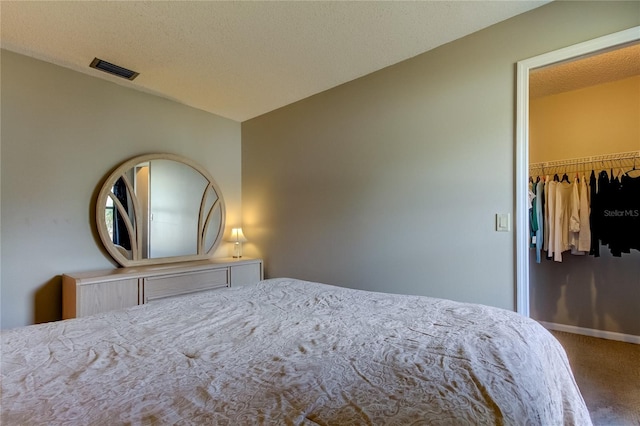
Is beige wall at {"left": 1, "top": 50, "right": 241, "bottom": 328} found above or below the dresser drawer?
above

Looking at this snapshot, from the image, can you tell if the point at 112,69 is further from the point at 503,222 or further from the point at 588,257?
the point at 588,257

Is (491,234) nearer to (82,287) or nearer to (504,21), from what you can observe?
(504,21)

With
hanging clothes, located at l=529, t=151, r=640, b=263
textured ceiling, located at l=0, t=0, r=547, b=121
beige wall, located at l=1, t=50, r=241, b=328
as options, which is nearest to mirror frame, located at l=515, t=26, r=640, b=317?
textured ceiling, located at l=0, t=0, r=547, b=121

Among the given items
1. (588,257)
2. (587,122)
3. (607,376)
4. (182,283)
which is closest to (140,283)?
(182,283)

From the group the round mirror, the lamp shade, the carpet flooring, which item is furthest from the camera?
the lamp shade

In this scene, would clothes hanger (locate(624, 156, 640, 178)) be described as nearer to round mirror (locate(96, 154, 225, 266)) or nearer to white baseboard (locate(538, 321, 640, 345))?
white baseboard (locate(538, 321, 640, 345))

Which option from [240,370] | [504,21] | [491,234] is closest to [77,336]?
[240,370]

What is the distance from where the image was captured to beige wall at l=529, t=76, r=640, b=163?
2824 mm

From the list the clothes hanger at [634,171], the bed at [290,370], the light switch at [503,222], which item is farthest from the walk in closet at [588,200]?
the bed at [290,370]

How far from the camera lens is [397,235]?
243 centimetres

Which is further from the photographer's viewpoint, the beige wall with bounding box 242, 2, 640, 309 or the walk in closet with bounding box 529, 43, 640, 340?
the walk in closet with bounding box 529, 43, 640, 340

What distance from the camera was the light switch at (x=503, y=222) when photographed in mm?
1932

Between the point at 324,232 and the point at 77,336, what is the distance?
2.08m

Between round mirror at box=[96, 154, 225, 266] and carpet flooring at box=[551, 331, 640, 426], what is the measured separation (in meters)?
3.40
